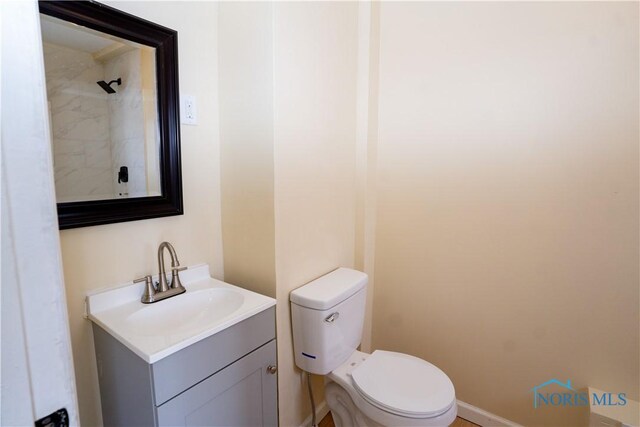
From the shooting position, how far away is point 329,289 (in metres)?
1.42

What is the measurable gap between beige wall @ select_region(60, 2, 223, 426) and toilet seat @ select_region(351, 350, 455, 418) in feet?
2.69

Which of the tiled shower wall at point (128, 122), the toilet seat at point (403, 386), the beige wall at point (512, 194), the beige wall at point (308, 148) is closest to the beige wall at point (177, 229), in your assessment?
the tiled shower wall at point (128, 122)

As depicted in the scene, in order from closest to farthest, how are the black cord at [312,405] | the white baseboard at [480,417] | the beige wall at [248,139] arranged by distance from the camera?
the beige wall at [248,139] < the black cord at [312,405] < the white baseboard at [480,417]

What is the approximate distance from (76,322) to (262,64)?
1129mm

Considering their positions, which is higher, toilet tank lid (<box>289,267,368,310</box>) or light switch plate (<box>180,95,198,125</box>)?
light switch plate (<box>180,95,198,125</box>)

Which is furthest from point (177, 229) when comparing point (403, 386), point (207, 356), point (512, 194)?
point (512, 194)

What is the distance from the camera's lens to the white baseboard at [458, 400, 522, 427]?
1.63m

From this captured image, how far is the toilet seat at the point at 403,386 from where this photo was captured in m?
1.18

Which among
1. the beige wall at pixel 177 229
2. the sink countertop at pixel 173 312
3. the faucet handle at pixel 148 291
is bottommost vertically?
the sink countertop at pixel 173 312

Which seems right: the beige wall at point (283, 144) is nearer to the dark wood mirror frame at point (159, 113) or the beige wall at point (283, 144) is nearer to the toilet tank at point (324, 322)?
the toilet tank at point (324, 322)

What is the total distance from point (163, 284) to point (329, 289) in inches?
26.9

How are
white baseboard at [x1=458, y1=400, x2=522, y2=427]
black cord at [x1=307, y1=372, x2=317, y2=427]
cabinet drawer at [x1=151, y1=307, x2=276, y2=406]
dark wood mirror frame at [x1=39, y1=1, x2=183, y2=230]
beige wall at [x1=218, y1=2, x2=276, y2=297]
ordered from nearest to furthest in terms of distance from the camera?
Answer: 1. cabinet drawer at [x1=151, y1=307, x2=276, y2=406]
2. dark wood mirror frame at [x1=39, y1=1, x2=183, y2=230]
3. beige wall at [x1=218, y1=2, x2=276, y2=297]
4. black cord at [x1=307, y1=372, x2=317, y2=427]
5. white baseboard at [x1=458, y1=400, x2=522, y2=427]

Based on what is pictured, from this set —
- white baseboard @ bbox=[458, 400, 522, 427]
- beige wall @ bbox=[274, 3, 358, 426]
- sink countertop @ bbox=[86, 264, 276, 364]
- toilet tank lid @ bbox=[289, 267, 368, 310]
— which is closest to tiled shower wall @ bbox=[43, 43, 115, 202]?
sink countertop @ bbox=[86, 264, 276, 364]

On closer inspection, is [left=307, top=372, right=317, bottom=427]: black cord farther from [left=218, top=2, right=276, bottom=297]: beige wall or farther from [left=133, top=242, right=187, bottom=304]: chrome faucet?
[left=133, top=242, right=187, bottom=304]: chrome faucet
